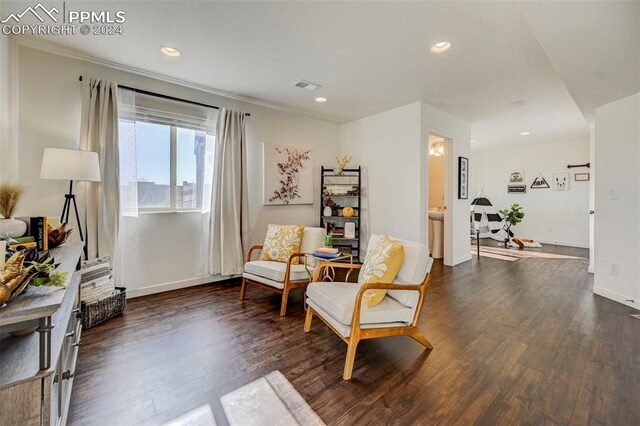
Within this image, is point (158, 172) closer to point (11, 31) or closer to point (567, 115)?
point (11, 31)

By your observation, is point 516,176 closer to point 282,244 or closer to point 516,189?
point 516,189

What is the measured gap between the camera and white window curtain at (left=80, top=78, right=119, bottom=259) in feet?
8.97

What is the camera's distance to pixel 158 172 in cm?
331

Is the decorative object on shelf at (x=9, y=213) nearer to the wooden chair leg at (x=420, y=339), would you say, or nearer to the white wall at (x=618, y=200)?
the wooden chair leg at (x=420, y=339)

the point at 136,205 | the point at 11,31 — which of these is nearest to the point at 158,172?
the point at 136,205

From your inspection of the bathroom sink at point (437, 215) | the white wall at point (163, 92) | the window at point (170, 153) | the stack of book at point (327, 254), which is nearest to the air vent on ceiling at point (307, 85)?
the white wall at point (163, 92)

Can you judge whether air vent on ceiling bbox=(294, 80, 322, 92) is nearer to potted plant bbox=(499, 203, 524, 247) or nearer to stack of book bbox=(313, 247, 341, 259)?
stack of book bbox=(313, 247, 341, 259)

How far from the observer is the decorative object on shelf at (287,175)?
4.16 meters

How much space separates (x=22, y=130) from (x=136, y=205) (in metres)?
1.10

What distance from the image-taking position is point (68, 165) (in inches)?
90.1

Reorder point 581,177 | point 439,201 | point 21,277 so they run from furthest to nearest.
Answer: point 439,201 < point 581,177 < point 21,277

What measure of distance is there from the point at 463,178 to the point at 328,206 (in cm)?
244

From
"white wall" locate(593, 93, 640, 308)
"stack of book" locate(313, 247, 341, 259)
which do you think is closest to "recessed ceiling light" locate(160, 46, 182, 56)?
"stack of book" locate(313, 247, 341, 259)

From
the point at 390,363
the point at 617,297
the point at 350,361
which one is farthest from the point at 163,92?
the point at 617,297
